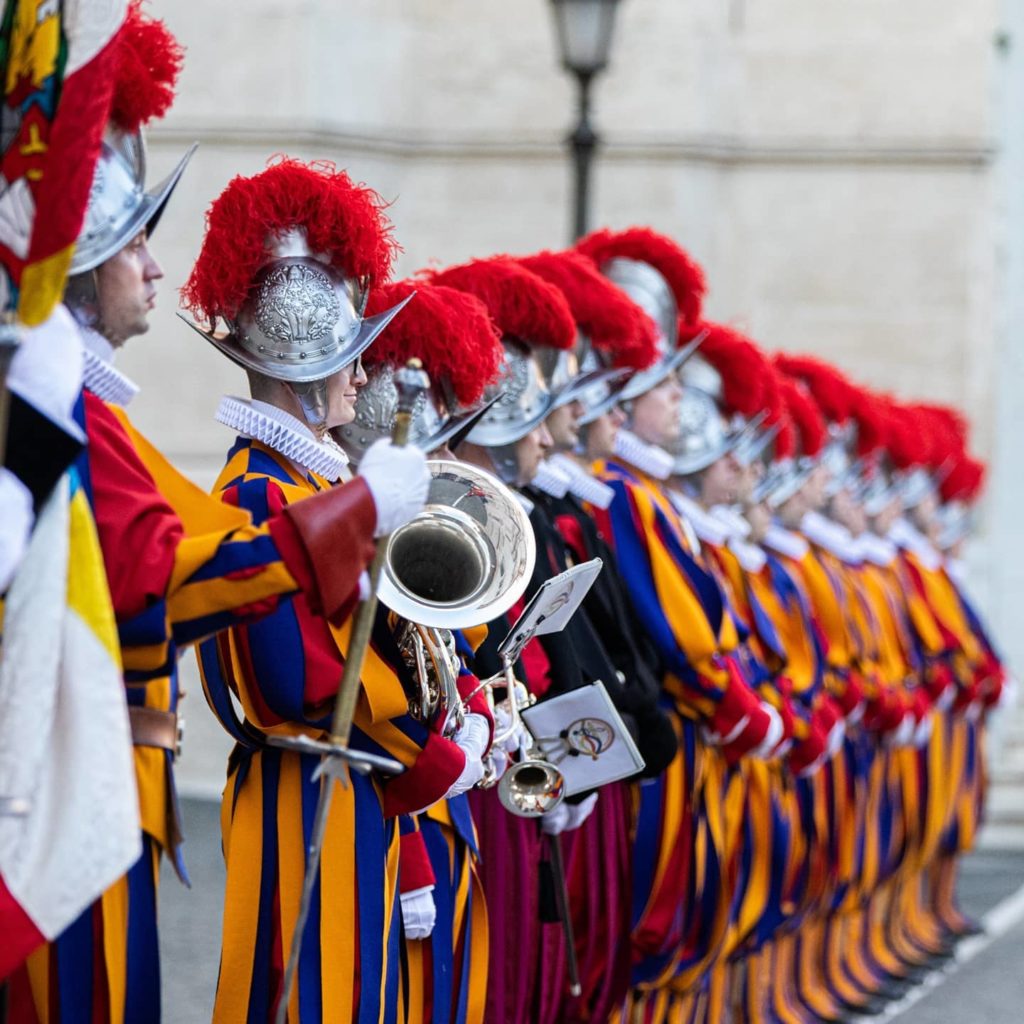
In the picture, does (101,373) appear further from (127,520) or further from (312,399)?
(312,399)

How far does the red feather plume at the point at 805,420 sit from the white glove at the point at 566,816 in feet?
12.5

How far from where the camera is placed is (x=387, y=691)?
15.9ft

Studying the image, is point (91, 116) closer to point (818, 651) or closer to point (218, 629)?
point (218, 629)

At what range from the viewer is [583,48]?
10.9 meters

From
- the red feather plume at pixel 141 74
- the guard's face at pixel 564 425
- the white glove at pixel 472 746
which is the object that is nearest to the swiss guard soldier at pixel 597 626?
the guard's face at pixel 564 425

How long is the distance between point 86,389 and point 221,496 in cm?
75

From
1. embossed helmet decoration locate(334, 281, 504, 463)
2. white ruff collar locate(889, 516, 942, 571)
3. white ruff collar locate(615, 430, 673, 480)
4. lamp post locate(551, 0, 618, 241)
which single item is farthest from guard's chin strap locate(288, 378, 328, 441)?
white ruff collar locate(889, 516, 942, 571)

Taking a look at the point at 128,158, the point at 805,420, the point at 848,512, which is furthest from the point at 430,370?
the point at 848,512

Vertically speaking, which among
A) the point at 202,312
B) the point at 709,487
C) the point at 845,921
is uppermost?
the point at 202,312

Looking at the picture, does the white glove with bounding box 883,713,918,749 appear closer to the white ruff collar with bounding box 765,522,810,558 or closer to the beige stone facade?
the white ruff collar with bounding box 765,522,810,558

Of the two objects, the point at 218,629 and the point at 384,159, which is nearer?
the point at 218,629

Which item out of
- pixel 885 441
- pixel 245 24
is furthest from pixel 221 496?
pixel 245 24

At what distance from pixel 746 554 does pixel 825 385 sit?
226cm

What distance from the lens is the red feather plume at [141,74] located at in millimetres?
4402
